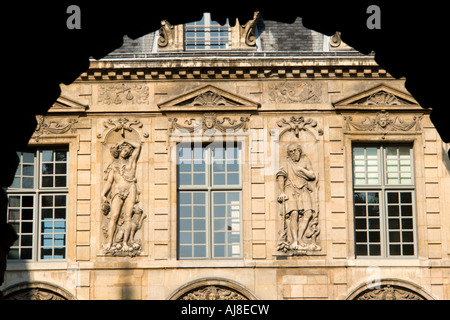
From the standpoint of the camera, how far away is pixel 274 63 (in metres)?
21.4

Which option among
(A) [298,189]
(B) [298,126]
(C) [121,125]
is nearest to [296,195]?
(A) [298,189]

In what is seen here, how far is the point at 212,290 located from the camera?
20.5 metres

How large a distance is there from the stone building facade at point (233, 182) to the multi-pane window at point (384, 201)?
0.09ft

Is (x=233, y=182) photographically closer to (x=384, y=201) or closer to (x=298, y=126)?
(x=298, y=126)

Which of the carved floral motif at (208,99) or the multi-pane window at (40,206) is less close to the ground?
the carved floral motif at (208,99)

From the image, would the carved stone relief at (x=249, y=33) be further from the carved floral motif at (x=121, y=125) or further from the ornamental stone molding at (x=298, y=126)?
the carved floral motif at (x=121, y=125)

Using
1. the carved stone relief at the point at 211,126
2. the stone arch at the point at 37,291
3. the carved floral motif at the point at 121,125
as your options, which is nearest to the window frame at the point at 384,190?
the carved stone relief at the point at 211,126

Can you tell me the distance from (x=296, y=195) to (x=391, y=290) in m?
2.99

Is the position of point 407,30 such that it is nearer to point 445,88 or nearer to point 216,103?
point 445,88

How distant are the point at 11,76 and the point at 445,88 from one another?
2.54m

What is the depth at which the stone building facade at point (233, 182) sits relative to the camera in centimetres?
2056

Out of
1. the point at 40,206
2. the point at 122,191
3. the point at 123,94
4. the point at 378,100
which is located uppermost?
the point at 123,94

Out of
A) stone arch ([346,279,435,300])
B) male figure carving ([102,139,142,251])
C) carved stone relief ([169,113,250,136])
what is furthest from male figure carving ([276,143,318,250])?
male figure carving ([102,139,142,251])

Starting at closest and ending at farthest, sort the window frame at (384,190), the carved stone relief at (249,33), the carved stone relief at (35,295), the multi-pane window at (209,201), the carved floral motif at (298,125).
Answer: the carved stone relief at (35,295) < the window frame at (384,190) < the multi-pane window at (209,201) < the carved floral motif at (298,125) < the carved stone relief at (249,33)
